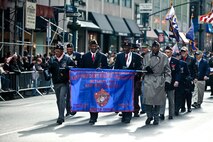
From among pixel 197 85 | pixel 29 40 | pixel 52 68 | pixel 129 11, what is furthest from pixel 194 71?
pixel 129 11

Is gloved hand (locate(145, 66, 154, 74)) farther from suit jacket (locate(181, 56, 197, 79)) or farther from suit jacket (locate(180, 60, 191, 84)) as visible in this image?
suit jacket (locate(181, 56, 197, 79))

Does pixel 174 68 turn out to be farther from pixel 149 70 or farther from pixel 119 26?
pixel 119 26

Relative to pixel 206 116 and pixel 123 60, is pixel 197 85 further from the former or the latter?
pixel 123 60

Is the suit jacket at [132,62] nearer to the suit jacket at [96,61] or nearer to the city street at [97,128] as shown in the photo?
the suit jacket at [96,61]

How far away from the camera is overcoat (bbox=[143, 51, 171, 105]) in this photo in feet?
37.5

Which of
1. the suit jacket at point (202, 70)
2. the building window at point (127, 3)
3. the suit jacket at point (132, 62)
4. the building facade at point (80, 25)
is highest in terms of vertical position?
the building window at point (127, 3)

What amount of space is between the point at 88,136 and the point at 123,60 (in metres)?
3.10

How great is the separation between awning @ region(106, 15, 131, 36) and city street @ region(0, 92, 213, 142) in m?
29.9

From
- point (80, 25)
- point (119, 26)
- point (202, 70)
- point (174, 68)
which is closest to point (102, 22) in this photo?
point (119, 26)

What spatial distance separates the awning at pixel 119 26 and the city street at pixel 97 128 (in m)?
29.9

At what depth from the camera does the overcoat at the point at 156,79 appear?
450 inches

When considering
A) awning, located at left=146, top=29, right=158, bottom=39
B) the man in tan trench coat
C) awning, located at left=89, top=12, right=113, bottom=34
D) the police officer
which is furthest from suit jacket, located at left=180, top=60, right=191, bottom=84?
awning, located at left=146, top=29, right=158, bottom=39

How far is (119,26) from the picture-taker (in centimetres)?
4584

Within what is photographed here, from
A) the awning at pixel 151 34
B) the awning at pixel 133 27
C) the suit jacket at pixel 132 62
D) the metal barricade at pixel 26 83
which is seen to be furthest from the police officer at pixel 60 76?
the awning at pixel 151 34
